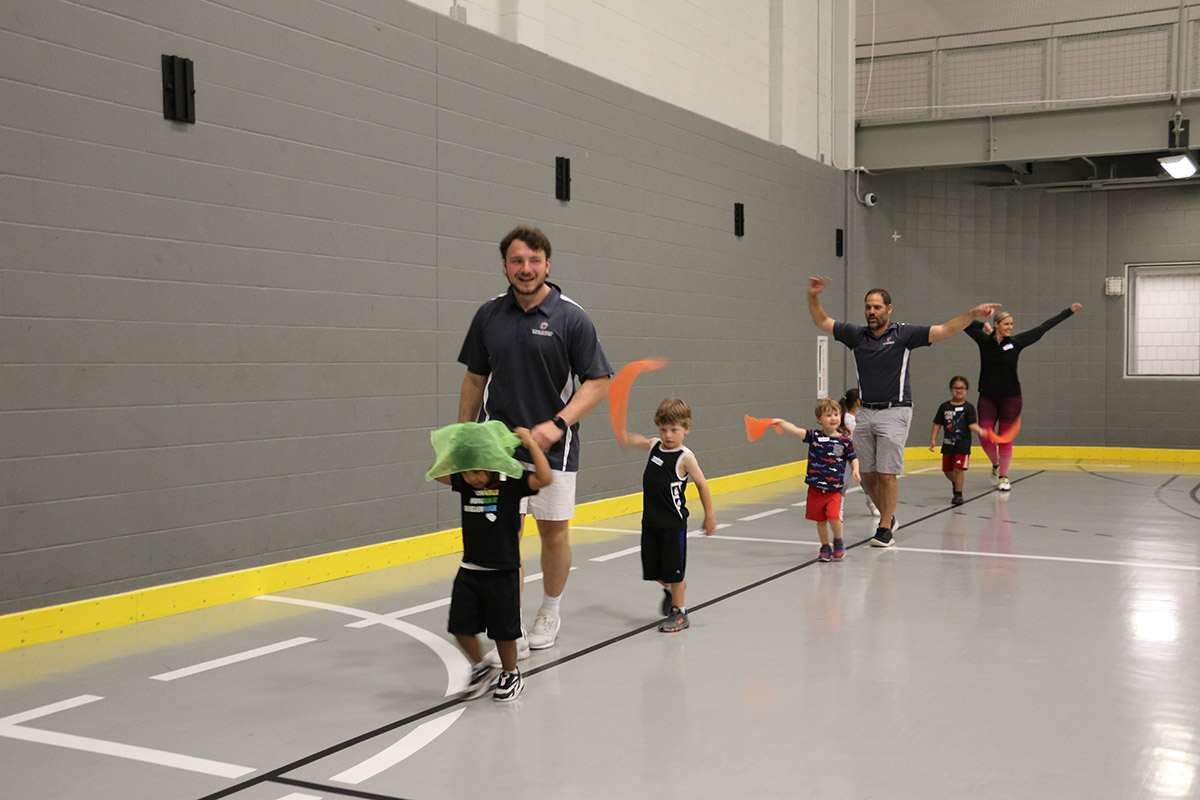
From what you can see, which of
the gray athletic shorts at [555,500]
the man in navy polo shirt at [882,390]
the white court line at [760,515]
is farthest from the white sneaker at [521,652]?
the white court line at [760,515]

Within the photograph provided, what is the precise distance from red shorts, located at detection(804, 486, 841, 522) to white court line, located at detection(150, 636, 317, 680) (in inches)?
152

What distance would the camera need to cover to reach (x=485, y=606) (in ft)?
14.6

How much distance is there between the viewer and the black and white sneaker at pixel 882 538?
329 inches

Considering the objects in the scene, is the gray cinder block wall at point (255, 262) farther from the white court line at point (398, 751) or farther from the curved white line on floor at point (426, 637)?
the white court line at point (398, 751)

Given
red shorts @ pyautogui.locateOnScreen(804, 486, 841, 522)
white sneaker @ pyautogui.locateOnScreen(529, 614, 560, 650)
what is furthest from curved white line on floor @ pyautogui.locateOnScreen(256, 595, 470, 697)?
red shorts @ pyautogui.locateOnScreen(804, 486, 841, 522)

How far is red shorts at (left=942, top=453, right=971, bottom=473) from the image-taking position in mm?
11156

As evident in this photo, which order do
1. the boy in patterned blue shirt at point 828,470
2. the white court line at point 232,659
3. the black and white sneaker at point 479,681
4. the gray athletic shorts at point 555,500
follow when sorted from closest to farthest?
the black and white sneaker at point 479,681, the white court line at point 232,659, the gray athletic shorts at point 555,500, the boy in patterned blue shirt at point 828,470

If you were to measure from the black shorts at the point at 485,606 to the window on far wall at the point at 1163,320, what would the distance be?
15.0 metres

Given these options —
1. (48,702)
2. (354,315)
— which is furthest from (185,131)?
(48,702)

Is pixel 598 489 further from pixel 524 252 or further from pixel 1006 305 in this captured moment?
pixel 1006 305

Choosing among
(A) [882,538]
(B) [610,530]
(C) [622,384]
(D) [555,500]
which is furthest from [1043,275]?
(D) [555,500]

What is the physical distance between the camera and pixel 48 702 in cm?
452

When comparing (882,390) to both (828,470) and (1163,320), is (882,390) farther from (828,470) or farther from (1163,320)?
(1163,320)

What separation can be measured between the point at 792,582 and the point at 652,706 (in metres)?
2.84
